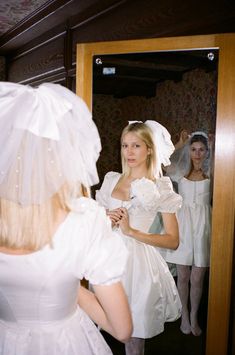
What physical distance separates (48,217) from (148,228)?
982mm

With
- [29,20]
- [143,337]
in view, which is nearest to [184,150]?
[143,337]

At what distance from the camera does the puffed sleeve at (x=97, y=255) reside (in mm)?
863

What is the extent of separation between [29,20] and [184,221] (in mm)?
1994

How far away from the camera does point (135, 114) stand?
1.81 metres

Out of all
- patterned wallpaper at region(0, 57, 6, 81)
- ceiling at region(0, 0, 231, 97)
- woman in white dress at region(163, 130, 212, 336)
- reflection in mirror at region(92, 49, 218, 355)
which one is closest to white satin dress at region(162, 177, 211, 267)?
woman in white dress at region(163, 130, 212, 336)

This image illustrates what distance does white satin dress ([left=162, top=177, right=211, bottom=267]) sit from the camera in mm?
1651

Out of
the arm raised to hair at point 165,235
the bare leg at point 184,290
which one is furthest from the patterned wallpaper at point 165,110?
the bare leg at point 184,290

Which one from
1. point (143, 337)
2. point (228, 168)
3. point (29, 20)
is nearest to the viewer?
point (228, 168)

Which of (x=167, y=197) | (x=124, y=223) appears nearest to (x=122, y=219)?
(x=124, y=223)

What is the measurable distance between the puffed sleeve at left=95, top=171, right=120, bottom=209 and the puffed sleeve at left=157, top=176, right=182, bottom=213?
0.26 metres

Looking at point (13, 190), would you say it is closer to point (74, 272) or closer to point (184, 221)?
point (74, 272)

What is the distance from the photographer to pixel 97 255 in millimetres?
875

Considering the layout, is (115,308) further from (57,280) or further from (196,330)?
(196,330)

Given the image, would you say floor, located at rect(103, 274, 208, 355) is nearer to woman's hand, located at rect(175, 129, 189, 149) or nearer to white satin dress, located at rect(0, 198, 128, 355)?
woman's hand, located at rect(175, 129, 189, 149)
